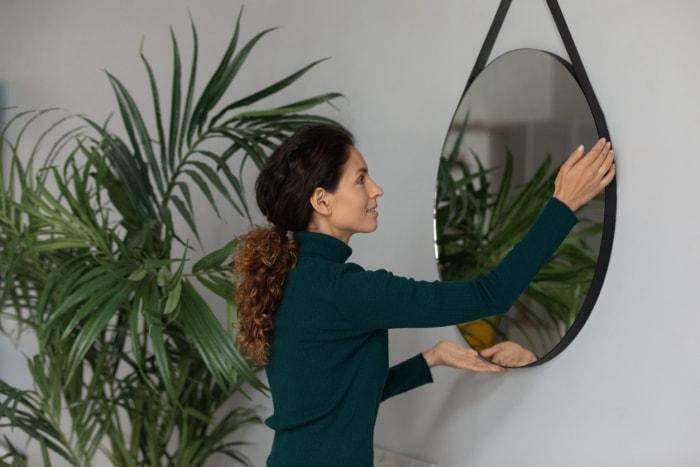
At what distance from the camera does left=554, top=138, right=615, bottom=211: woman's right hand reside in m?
1.73

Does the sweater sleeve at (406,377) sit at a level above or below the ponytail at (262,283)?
below

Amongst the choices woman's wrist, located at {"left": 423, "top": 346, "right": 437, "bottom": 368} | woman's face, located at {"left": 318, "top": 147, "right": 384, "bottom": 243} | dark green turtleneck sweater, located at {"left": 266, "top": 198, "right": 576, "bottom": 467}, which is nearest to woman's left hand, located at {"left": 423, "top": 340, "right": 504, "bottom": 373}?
woman's wrist, located at {"left": 423, "top": 346, "right": 437, "bottom": 368}

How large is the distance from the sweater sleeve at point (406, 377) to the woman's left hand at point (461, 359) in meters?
0.03

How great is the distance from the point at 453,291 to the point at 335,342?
0.95ft

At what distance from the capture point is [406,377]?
2.07 meters

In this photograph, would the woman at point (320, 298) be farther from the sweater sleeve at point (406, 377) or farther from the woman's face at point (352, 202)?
the sweater sleeve at point (406, 377)

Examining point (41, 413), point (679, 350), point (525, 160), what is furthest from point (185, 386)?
point (679, 350)

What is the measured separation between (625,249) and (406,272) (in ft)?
2.64

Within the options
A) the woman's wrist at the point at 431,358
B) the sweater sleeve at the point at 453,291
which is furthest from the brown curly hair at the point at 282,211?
the woman's wrist at the point at 431,358

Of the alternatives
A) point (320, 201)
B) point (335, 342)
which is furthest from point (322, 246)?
point (335, 342)

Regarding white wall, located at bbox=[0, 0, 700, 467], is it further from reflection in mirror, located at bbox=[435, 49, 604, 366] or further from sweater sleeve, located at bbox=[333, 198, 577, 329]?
sweater sleeve, located at bbox=[333, 198, 577, 329]

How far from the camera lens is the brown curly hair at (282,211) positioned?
181 cm

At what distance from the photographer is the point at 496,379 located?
217 centimetres

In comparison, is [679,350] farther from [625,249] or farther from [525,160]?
[525,160]
